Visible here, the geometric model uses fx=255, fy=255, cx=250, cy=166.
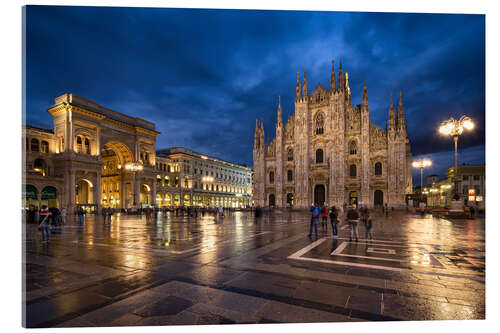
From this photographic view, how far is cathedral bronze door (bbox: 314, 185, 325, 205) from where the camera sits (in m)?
46.9

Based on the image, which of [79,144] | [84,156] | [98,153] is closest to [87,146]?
[79,144]

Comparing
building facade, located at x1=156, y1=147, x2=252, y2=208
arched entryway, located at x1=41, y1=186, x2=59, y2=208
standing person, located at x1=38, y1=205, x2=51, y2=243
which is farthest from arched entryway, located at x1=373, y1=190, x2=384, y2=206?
arched entryway, located at x1=41, y1=186, x2=59, y2=208

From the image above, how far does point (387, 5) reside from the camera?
5414mm

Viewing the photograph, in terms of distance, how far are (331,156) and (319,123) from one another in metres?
7.02

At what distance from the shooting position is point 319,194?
4725 centimetres

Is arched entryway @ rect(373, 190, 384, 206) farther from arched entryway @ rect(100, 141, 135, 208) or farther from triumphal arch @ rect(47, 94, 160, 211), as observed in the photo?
arched entryway @ rect(100, 141, 135, 208)

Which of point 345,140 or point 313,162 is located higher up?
point 345,140

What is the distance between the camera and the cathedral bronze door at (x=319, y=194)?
4691 cm

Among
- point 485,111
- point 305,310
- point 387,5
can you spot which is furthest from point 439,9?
point 305,310

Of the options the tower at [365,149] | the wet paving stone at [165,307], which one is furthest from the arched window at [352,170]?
the wet paving stone at [165,307]

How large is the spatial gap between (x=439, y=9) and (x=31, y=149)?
158 ft

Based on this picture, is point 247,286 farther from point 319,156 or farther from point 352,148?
point 319,156

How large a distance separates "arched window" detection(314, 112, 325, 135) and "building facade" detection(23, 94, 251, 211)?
103 feet

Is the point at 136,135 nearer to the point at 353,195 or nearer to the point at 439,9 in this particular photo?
the point at 353,195
